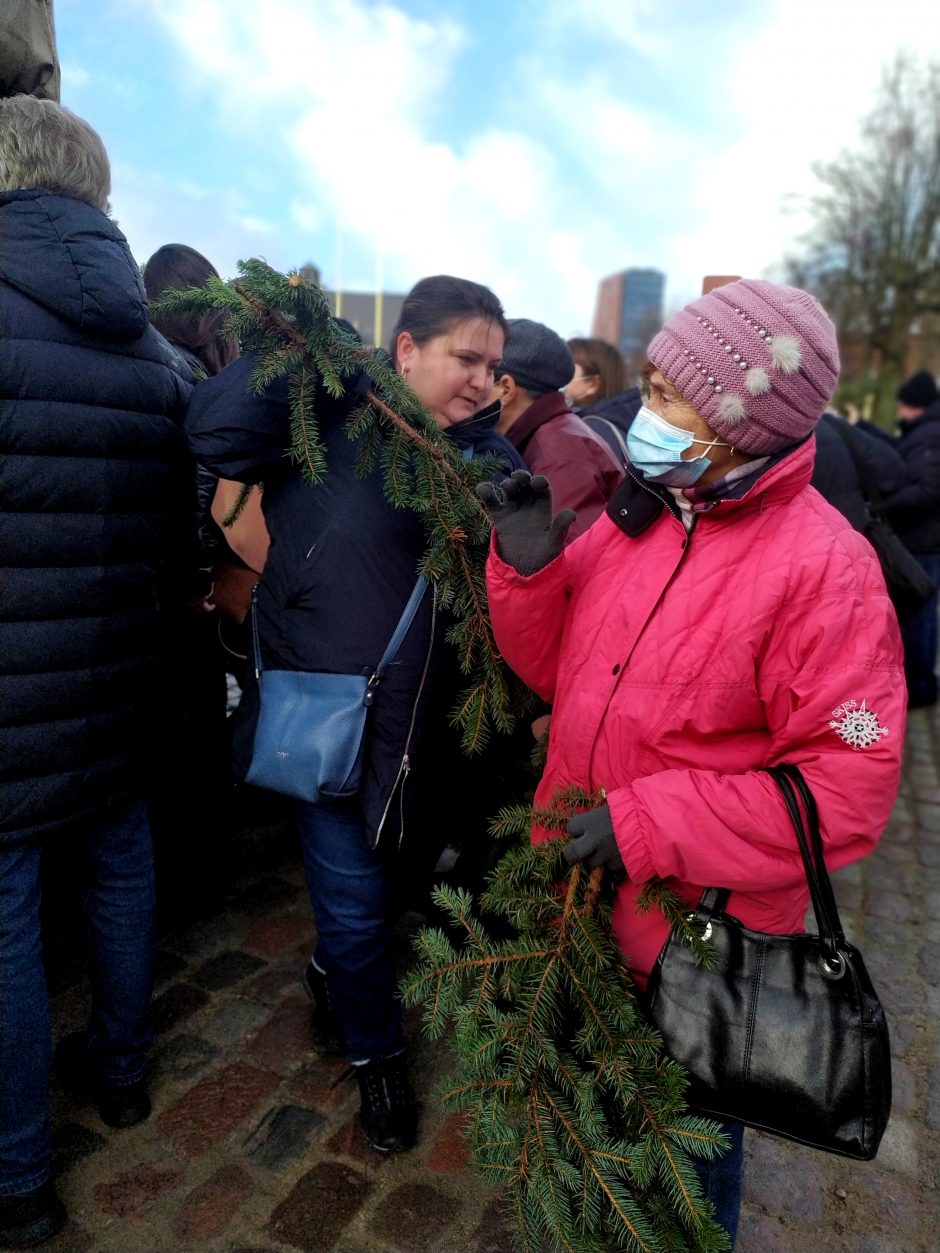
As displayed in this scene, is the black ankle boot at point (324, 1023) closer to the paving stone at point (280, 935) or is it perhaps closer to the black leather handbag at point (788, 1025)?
the paving stone at point (280, 935)

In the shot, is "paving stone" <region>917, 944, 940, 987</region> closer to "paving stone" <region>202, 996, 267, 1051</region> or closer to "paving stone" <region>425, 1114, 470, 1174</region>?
"paving stone" <region>425, 1114, 470, 1174</region>

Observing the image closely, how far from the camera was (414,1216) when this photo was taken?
7.73 feet

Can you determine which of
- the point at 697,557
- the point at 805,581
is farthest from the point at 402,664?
the point at 805,581

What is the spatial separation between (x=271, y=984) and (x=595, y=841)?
6.20ft

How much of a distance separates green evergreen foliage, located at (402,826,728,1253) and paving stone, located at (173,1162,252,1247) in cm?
86

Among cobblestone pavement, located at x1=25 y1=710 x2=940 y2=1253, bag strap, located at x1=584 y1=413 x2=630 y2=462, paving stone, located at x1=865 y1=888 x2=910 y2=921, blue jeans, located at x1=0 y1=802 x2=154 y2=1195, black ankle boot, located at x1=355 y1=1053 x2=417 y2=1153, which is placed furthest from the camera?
paving stone, located at x1=865 y1=888 x2=910 y2=921

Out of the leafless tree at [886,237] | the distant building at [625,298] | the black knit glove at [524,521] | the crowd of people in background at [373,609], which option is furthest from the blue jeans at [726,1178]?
the distant building at [625,298]

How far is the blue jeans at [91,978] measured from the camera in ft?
7.18

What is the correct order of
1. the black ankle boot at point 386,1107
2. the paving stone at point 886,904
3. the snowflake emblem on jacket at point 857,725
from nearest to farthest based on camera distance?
the snowflake emblem on jacket at point 857,725, the black ankle boot at point 386,1107, the paving stone at point 886,904

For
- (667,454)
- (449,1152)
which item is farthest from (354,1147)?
(667,454)

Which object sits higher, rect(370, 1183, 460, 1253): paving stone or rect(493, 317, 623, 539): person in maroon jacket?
rect(493, 317, 623, 539): person in maroon jacket

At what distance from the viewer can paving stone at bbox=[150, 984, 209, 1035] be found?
2.98m

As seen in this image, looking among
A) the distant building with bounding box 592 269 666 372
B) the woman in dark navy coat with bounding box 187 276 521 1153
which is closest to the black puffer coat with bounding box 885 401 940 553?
the woman in dark navy coat with bounding box 187 276 521 1153

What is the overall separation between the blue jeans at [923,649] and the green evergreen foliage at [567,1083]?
536cm
